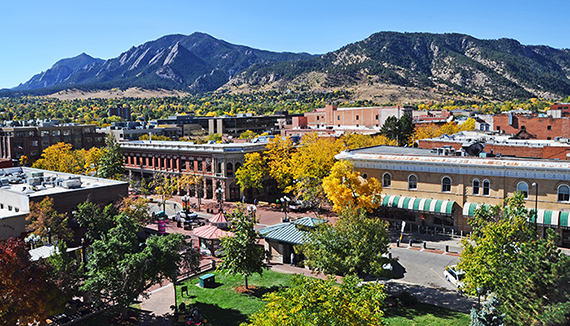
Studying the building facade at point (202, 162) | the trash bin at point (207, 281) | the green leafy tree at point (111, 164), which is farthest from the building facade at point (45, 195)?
the green leafy tree at point (111, 164)

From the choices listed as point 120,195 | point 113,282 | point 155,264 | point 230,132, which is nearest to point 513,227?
point 155,264

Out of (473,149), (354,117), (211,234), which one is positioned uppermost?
(354,117)

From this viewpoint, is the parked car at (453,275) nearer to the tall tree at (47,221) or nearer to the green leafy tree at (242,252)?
the green leafy tree at (242,252)

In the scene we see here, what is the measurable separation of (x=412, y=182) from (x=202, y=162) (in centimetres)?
3604

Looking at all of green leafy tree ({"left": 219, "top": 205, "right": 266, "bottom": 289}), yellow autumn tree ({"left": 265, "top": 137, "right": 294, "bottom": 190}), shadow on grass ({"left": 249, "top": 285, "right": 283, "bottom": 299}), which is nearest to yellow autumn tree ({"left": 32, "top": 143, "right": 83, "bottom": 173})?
yellow autumn tree ({"left": 265, "top": 137, "right": 294, "bottom": 190})

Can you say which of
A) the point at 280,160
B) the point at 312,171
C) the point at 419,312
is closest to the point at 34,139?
the point at 280,160

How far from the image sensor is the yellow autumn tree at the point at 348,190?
1704 inches

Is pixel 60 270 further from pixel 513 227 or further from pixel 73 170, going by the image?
pixel 73 170

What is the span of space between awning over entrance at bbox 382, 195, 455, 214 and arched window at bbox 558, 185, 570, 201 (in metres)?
9.24

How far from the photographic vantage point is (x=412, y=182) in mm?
46688

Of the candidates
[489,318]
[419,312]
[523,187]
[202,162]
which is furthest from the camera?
[202,162]

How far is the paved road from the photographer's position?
3294 cm

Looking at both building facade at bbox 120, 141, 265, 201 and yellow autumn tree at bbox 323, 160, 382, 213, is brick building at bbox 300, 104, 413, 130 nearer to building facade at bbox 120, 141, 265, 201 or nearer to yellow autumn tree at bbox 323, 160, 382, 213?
building facade at bbox 120, 141, 265, 201

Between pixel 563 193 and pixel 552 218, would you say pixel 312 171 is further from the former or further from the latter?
pixel 563 193
